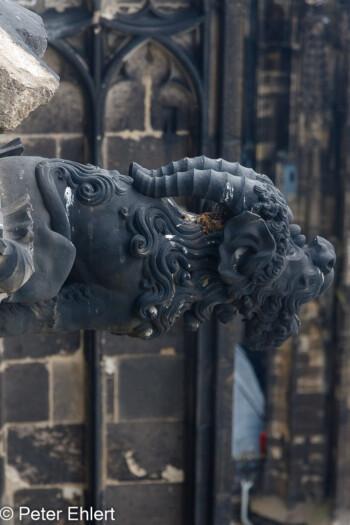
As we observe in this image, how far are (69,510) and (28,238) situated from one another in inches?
147

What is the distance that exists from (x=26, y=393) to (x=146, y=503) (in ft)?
2.47

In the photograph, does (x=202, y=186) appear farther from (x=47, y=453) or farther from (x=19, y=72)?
(x=47, y=453)

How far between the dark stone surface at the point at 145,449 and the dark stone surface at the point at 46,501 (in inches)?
9.3

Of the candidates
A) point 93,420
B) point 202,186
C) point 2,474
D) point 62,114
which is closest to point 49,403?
point 93,420

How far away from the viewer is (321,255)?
329cm

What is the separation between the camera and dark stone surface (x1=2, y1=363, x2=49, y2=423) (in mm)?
6273

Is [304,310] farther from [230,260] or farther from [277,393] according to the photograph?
[230,260]

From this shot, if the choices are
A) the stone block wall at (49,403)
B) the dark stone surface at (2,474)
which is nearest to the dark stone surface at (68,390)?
the stone block wall at (49,403)

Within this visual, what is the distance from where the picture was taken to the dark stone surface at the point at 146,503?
21.1 feet

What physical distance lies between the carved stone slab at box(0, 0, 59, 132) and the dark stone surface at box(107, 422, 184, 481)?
3428 millimetres

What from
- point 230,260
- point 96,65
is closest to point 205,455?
point 96,65

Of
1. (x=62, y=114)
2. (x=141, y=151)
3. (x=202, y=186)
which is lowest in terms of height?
(x=202, y=186)

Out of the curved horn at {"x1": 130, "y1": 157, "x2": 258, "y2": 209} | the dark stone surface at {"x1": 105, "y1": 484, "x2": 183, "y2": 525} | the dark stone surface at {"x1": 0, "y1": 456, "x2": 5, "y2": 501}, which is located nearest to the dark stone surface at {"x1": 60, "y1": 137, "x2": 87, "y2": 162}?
the dark stone surface at {"x1": 0, "y1": 456, "x2": 5, "y2": 501}

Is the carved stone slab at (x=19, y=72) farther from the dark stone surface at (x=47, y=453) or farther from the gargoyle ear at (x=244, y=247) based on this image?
the dark stone surface at (x=47, y=453)
